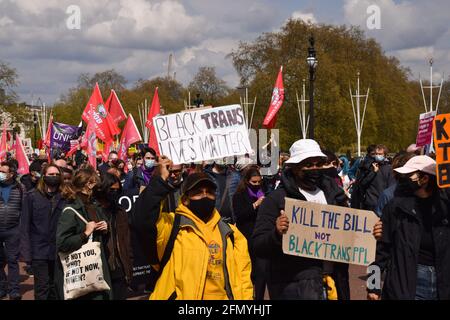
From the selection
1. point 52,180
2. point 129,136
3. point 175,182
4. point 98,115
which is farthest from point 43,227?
point 129,136

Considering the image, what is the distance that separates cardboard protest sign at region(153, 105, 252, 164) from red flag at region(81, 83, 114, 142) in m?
13.5

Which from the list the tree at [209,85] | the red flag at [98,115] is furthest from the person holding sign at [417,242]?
the tree at [209,85]

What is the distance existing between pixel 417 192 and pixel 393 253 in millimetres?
483

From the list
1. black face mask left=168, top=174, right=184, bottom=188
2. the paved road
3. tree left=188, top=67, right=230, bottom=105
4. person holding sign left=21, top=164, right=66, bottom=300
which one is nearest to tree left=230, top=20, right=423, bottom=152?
tree left=188, top=67, right=230, bottom=105

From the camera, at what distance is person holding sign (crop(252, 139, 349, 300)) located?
4.87 metres

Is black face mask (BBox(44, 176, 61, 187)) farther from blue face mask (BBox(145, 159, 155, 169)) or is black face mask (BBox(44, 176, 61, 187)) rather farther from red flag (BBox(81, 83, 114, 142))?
red flag (BBox(81, 83, 114, 142))

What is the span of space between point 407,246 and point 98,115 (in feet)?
52.6

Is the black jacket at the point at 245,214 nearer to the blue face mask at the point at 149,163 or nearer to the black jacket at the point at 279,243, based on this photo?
the blue face mask at the point at 149,163

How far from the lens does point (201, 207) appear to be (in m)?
5.00

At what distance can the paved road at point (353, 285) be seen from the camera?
374 inches

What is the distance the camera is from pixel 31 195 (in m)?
8.95

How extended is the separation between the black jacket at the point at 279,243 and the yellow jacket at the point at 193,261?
0.15 m

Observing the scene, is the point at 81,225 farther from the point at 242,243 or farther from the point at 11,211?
the point at 11,211
